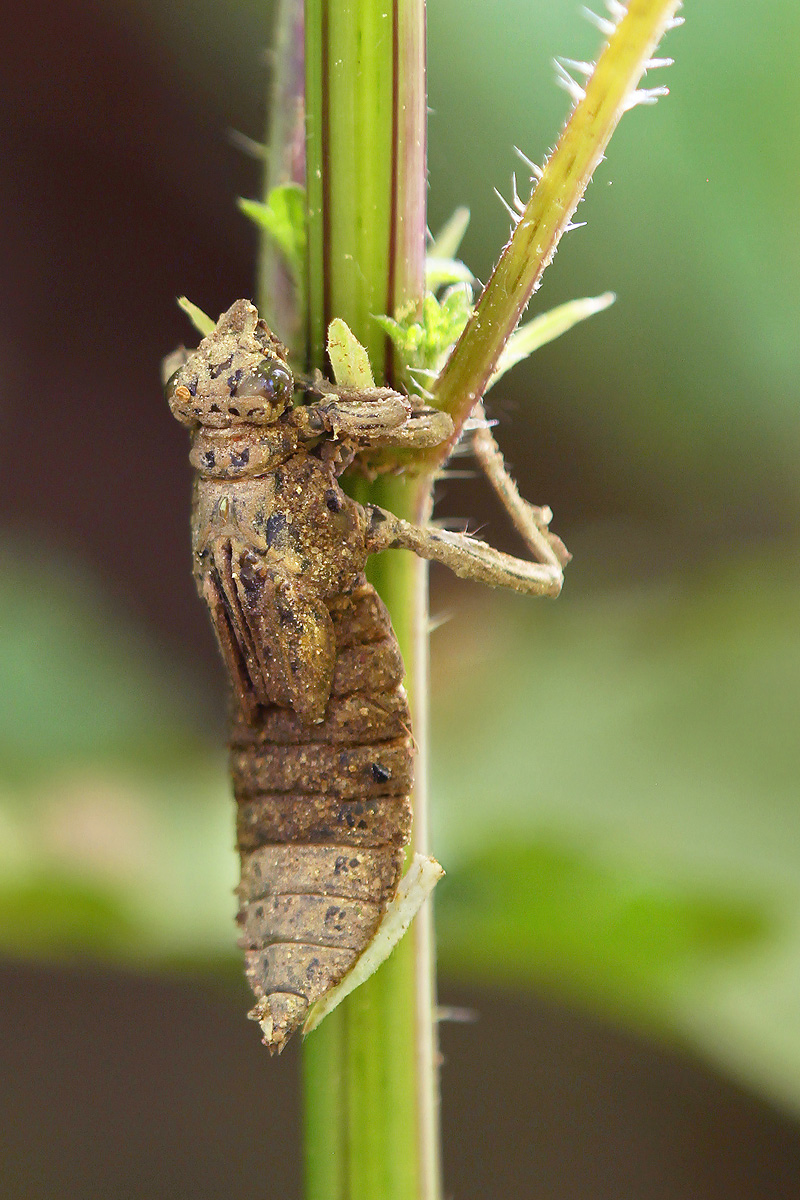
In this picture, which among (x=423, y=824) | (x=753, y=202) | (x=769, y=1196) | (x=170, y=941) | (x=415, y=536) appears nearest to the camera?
(x=415, y=536)

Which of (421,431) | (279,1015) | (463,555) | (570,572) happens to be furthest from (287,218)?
(570,572)

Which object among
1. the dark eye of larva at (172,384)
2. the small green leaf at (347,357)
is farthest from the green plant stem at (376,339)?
the dark eye of larva at (172,384)

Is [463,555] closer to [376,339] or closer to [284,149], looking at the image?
[376,339]

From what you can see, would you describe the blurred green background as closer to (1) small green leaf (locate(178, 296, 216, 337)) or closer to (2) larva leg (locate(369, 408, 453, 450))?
(2) larva leg (locate(369, 408, 453, 450))

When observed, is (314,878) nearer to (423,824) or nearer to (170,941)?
(423,824)

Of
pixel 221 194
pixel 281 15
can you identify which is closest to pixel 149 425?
pixel 221 194

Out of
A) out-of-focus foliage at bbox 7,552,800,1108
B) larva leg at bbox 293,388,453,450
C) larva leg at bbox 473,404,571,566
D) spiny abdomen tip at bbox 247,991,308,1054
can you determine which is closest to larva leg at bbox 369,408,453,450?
larva leg at bbox 293,388,453,450

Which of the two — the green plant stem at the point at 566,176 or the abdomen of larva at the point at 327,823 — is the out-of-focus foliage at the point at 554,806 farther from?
the green plant stem at the point at 566,176
